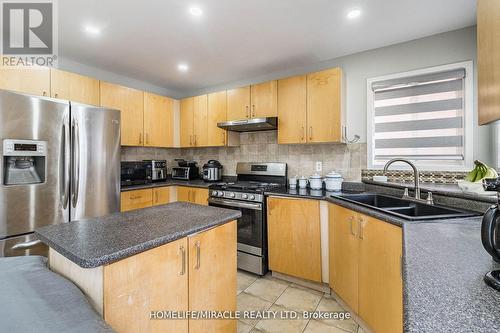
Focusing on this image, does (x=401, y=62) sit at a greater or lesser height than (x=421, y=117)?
greater

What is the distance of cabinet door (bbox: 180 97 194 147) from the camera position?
3557 mm

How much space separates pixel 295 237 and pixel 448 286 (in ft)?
5.87

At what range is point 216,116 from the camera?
3.29 metres

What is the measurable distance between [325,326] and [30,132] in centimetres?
275

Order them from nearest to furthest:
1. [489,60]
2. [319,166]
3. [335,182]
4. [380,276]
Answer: [489,60]
[380,276]
[335,182]
[319,166]

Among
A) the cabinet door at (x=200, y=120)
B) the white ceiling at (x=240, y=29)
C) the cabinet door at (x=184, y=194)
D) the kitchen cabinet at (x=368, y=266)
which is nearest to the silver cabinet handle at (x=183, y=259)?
the kitchen cabinet at (x=368, y=266)

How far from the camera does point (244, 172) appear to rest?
3.36 metres

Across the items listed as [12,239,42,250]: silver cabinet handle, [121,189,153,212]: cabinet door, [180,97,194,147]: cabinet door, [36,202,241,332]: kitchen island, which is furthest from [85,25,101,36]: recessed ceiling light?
[12,239,42,250]: silver cabinet handle

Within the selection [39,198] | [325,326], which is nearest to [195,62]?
[39,198]

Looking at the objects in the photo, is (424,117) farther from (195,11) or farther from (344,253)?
(195,11)

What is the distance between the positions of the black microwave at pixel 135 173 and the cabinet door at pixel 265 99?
5.17 ft

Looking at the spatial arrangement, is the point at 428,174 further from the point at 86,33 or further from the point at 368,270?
the point at 86,33

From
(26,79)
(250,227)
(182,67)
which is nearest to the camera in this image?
(26,79)

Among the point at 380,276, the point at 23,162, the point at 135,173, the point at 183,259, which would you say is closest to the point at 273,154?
the point at 135,173
